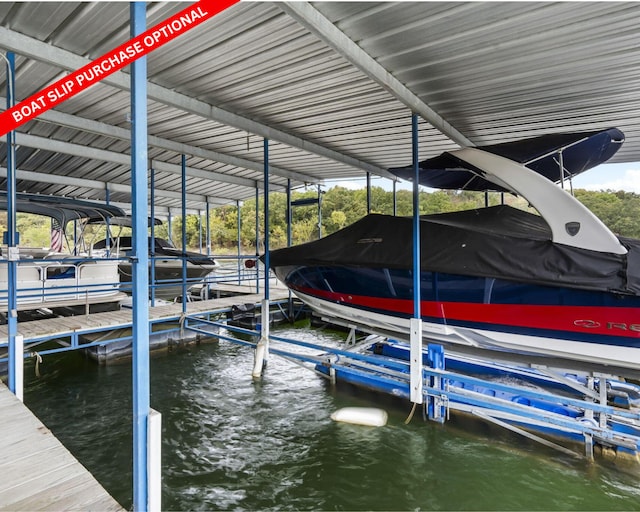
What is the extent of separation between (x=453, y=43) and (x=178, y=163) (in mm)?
6040

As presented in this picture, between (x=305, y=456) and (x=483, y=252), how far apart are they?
257cm

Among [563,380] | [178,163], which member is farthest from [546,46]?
[178,163]

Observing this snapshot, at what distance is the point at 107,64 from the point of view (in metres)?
1.70

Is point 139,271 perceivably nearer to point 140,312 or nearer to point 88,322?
point 140,312

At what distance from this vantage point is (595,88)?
3797mm

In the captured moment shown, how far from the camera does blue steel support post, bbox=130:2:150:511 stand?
179 centimetres

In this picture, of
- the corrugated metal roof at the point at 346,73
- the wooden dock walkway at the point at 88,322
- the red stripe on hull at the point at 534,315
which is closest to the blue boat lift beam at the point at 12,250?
the corrugated metal roof at the point at 346,73

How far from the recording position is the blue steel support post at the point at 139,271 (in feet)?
5.86

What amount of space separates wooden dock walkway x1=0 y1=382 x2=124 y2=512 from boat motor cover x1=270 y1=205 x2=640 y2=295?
118 inches

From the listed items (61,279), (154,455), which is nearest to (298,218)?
(61,279)

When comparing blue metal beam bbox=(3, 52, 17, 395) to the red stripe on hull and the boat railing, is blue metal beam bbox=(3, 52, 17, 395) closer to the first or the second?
the boat railing

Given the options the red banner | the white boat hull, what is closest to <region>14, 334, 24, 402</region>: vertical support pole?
the red banner

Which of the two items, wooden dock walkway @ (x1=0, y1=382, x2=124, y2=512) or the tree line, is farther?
the tree line

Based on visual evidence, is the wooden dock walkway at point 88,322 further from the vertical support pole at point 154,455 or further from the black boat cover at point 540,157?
the black boat cover at point 540,157
